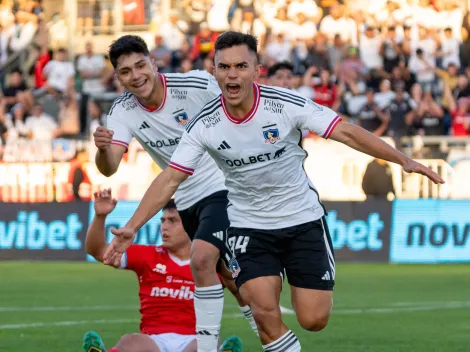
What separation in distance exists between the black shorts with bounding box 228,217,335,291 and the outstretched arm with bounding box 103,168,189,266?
0.74 metres

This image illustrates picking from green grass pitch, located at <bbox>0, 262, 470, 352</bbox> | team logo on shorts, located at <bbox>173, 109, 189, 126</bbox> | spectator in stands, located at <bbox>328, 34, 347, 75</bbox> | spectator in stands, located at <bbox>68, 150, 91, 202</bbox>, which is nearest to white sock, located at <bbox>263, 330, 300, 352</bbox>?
team logo on shorts, located at <bbox>173, 109, 189, 126</bbox>

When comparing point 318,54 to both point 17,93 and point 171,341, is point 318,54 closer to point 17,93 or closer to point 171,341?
point 17,93

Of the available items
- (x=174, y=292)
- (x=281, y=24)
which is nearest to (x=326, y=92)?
(x=281, y=24)

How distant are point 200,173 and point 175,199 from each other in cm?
31

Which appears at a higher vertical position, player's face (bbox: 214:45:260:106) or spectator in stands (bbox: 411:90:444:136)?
player's face (bbox: 214:45:260:106)

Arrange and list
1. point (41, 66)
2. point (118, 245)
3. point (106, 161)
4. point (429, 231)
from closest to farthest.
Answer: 1. point (118, 245)
2. point (106, 161)
3. point (429, 231)
4. point (41, 66)

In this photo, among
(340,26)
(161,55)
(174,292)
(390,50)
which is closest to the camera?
(174,292)

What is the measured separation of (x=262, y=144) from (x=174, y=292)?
5.46 feet

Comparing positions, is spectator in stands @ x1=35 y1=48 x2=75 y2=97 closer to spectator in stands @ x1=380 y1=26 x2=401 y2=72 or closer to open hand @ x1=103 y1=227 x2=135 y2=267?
spectator in stands @ x1=380 y1=26 x2=401 y2=72

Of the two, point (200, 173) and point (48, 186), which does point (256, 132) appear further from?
point (48, 186)

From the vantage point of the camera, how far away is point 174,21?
27.0 metres

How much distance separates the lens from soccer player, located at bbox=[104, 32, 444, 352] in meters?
7.26

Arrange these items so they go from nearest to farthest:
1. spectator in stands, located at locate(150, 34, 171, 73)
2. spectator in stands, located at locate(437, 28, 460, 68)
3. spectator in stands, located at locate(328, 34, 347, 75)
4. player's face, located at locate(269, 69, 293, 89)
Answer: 1. player's face, located at locate(269, 69, 293, 89)
2. spectator in stands, located at locate(437, 28, 460, 68)
3. spectator in stands, located at locate(150, 34, 171, 73)
4. spectator in stands, located at locate(328, 34, 347, 75)

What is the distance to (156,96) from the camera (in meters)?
8.77
